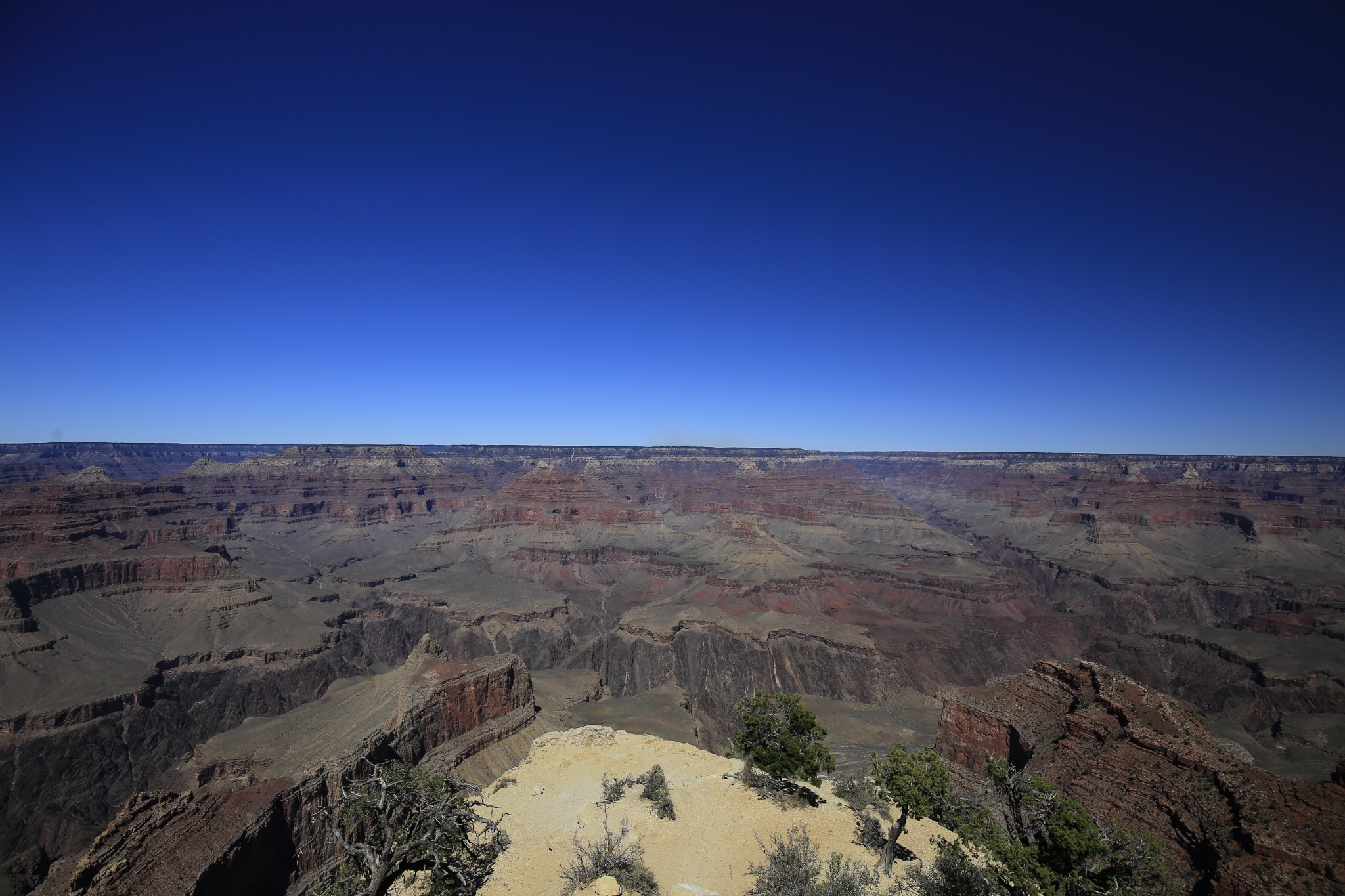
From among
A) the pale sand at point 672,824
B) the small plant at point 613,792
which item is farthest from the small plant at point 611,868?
the small plant at point 613,792

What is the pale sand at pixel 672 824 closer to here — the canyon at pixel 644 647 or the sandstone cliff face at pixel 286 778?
the sandstone cliff face at pixel 286 778

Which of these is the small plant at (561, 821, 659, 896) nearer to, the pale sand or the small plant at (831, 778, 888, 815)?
the pale sand

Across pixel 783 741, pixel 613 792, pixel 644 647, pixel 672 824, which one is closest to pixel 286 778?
pixel 613 792

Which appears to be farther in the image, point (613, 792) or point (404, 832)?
point (613, 792)

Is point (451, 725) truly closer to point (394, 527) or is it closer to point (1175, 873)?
point (1175, 873)

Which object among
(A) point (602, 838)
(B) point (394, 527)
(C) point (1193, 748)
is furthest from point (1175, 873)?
(B) point (394, 527)

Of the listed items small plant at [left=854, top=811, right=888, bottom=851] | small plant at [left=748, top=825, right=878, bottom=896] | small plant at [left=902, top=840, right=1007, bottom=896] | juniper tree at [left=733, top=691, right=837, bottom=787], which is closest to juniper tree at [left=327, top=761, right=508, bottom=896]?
small plant at [left=748, top=825, right=878, bottom=896]

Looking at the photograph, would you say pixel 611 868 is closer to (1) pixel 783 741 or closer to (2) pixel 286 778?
(1) pixel 783 741
